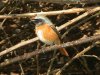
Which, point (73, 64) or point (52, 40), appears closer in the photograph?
point (52, 40)

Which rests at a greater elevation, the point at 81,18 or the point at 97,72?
the point at 81,18

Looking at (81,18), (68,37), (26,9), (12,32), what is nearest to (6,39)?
(12,32)

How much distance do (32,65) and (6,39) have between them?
0.48 metres

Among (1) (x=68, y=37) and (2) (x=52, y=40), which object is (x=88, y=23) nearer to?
(1) (x=68, y=37)

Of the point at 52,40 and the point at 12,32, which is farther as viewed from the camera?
the point at 12,32

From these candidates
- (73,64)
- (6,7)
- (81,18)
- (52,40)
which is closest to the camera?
(52,40)

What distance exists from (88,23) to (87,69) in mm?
573

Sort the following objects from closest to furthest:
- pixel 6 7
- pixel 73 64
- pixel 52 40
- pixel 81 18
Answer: pixel 52 40, pixel 81 18, pixel 6 7, pixel 73 64

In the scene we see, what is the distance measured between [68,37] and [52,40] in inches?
38.6

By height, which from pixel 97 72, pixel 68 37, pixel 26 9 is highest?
pixel 26 9

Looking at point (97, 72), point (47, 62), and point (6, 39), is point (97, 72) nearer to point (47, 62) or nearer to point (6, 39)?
point (47, 62)

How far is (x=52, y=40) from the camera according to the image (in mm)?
3615

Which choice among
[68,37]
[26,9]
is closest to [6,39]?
[26,9]

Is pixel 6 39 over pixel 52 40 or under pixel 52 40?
under
